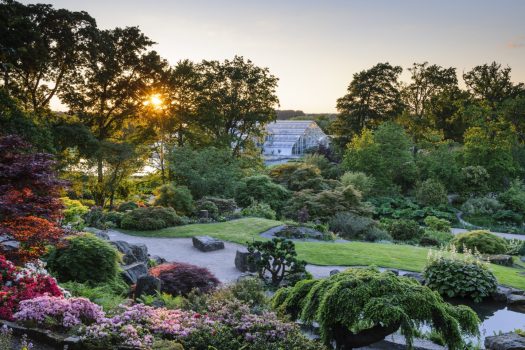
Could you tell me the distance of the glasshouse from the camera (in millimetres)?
58500

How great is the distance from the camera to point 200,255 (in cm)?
1456

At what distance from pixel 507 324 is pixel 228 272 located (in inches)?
268

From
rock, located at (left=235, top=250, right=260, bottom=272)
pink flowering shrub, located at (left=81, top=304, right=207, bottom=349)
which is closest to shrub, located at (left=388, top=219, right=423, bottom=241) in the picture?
rock, located at (left=235, top=250, right=260, bottom=272)

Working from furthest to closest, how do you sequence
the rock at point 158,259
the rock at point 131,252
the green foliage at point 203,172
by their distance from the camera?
the green foliage at point 203,172
the rock at point 158,259
the rock at point 131,252

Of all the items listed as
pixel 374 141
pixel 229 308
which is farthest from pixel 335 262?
pixel 374 141

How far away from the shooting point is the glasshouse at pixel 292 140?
192 ft

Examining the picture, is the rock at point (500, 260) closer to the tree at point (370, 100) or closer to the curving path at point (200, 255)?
the curving path at point (200, 255)

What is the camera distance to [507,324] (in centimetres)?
933

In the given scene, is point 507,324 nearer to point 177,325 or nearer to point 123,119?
point 177,325

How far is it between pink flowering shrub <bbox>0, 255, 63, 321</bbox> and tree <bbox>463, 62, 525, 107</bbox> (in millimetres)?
49072

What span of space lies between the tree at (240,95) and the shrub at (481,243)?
20033 millimetres

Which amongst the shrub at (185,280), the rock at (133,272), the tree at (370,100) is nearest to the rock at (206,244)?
the rock at (133,272)

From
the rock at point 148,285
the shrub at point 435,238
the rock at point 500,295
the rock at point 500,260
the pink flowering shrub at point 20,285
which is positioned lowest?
the shrub at point 435,238

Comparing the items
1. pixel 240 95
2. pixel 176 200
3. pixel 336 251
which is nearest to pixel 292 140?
pixel 240 95
